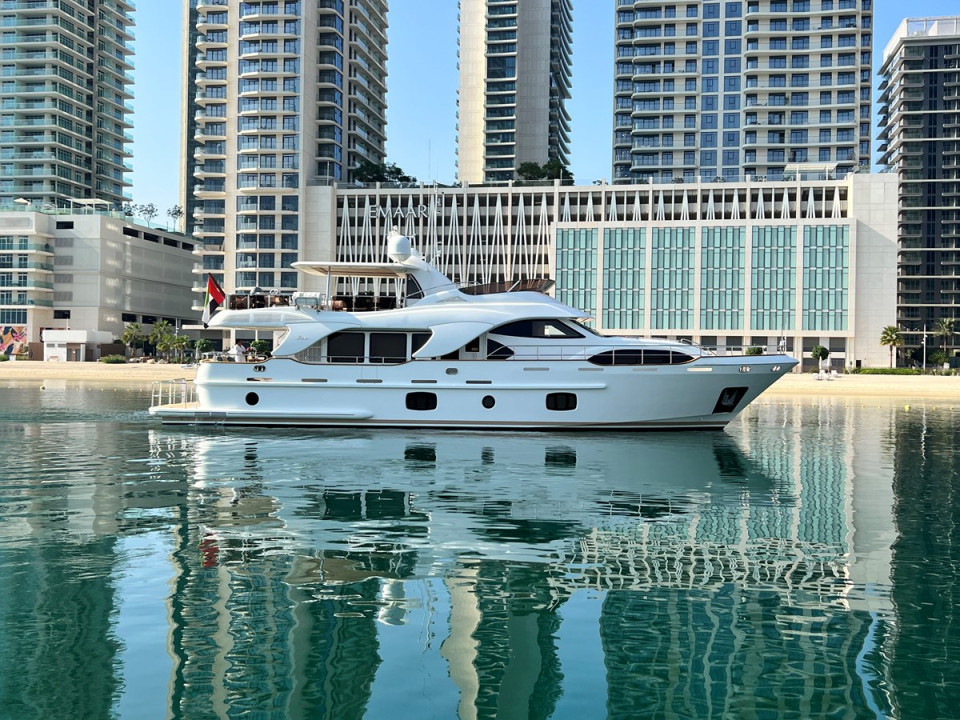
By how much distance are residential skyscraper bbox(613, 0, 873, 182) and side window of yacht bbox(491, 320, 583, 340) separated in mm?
92011

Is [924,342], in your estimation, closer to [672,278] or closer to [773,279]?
[773,279]

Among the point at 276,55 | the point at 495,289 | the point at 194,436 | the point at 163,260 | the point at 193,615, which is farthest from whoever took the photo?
the point at 163,260

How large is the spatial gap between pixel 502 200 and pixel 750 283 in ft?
105

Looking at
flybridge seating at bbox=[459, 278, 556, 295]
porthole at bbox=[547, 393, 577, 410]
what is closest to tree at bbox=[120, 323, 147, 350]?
flybridge seating at bbox=[459, 278, 556, 295]

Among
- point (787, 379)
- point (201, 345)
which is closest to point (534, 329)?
point (201, 345)

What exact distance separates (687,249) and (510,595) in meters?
100

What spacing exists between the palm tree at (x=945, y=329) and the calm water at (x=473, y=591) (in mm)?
129555

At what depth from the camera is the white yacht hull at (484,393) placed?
29.5m

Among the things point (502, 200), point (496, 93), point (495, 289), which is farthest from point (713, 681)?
point (496, 93)

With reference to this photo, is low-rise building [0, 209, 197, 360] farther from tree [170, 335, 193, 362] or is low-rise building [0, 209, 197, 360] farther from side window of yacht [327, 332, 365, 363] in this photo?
side window of yacht [327, 332, 365, 363]

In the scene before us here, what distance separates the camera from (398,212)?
115 metres

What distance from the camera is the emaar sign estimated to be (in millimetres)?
114062

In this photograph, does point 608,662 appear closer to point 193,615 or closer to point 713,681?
point 713,681

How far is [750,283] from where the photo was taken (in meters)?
105
